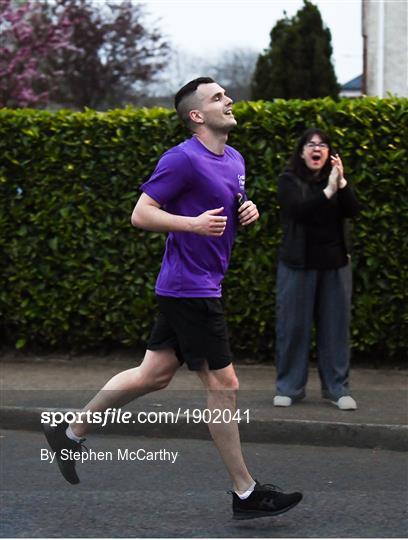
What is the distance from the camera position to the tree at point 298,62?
2177 cm

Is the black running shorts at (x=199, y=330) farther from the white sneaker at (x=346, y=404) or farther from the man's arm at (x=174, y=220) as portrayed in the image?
the white sneaker at (x=346, y=404)

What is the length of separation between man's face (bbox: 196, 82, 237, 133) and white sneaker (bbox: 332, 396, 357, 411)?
3.00m

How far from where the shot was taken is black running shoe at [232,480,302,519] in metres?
5.10

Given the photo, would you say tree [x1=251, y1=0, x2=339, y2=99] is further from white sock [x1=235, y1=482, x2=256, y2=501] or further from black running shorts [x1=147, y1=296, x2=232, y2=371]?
white sock [x1=235, y1=482, x2=256, y2=501]

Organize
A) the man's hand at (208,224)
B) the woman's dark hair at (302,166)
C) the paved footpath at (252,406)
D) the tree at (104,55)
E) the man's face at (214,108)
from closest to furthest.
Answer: the man's hand at (208,224) → the man's face at (214,108) → the paved footpath at (252,406) → the woman's dark hair at (302,166) → the tree at (104,55)

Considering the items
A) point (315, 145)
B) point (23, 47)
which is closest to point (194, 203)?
point (315, 145)

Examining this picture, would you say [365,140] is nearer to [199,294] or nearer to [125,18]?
[199,294]

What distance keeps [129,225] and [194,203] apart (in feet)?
14.1

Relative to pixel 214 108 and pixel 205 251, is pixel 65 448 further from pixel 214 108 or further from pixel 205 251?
pixel 214 108

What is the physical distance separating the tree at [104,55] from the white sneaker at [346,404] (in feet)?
86.4

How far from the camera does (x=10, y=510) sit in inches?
214

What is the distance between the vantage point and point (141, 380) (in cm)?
529

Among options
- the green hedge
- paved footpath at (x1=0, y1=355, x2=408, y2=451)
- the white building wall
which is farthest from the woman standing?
the white building wall

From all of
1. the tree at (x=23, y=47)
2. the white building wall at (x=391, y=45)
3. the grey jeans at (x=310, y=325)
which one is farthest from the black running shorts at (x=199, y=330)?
the tree at (x=23, y=47)
